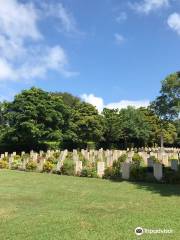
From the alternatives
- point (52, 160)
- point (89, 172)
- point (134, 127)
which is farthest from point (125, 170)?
point (134, 127)

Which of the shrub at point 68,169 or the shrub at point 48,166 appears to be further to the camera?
the shrub at point 48,166

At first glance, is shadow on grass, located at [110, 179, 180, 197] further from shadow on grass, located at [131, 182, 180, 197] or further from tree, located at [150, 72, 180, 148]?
tree, located at [150, 72, 180, 148]

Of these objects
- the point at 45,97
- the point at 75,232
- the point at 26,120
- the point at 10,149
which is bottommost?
the point at 75,232

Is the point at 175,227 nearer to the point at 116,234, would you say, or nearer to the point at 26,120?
the point at 116,234

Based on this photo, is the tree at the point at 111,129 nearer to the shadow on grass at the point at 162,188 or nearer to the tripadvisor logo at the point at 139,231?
the shadow on grass at the point at 162,188

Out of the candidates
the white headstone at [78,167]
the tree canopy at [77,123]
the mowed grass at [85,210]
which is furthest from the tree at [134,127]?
the mowed grass at [85,210]

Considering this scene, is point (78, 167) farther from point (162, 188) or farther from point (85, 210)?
point (85, 210)

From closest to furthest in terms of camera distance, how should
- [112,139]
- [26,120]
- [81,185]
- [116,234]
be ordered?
[116,234] → [81,185] → [26,120] → [112,139]

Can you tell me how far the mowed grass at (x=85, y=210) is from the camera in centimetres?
927

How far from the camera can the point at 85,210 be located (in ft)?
38.9

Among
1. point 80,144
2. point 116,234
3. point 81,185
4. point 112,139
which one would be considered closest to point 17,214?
point 116,234

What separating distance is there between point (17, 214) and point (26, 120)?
35005 millimetres

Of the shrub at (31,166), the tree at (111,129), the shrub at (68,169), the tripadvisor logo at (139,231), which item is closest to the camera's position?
the tripadvisor logo at (139,231)

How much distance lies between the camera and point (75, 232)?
928cm
